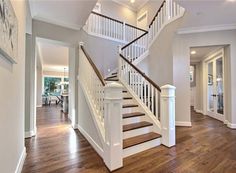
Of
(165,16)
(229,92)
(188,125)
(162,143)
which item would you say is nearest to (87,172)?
(162,143)

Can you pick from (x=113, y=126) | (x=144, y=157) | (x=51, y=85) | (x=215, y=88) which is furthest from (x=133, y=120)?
(x=51, y=85)

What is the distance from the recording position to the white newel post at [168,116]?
289 centimetres

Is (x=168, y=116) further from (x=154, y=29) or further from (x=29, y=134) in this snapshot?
(x=154, y=29)

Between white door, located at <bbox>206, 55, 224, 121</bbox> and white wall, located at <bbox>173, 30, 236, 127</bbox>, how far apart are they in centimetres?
86

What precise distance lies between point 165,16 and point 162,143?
3.94 m

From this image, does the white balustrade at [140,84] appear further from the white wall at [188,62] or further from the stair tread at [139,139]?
the white wall at [188,62]

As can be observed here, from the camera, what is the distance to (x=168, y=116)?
A: 9.57 ft

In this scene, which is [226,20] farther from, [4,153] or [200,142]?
[4,153]

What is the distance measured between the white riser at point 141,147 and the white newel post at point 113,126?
1.07ft

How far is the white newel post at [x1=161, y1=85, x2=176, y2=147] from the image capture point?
2.89m

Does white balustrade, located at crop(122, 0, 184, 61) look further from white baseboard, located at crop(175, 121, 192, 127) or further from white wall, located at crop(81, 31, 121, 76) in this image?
white baseboard, located at crop(175, 121, 192, 127)

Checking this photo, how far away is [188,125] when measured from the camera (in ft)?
14.6

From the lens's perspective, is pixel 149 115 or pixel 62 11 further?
pixel 62 11

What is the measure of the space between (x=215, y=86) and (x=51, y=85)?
1158cm
